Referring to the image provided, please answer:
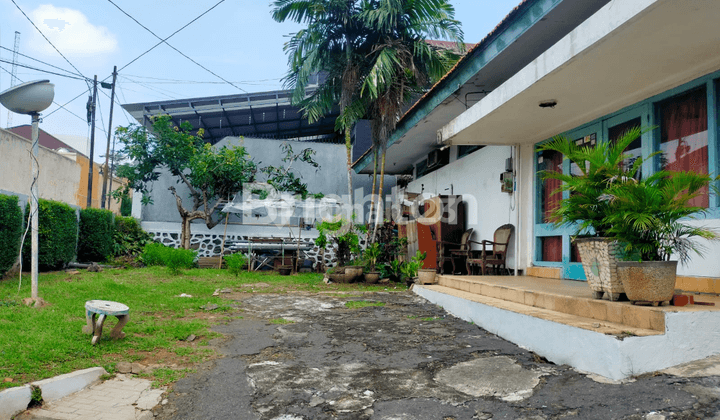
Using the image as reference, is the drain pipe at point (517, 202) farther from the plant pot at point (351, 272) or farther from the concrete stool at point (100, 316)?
the concrete stool at point (100, 316)

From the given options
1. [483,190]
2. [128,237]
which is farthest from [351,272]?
[128,237]

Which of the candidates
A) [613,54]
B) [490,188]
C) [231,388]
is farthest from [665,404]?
[490,188]

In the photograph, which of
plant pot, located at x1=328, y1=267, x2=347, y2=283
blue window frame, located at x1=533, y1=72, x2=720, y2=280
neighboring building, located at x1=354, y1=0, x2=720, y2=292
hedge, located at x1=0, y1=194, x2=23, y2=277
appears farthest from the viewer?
plant pot, located at x1=328, y1=267, x2=347, y2=283

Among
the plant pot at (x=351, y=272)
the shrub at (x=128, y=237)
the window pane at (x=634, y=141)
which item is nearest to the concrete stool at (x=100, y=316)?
the window pane at (x=634, y=141)

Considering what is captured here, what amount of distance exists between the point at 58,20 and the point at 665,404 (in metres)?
15.4

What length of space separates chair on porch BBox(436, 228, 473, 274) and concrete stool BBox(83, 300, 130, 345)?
18.8ft

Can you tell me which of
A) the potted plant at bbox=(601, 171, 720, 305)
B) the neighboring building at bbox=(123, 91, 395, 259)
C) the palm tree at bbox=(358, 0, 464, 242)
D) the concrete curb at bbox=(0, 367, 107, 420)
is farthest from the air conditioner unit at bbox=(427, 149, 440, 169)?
the concrete curb at bbox=(0, 367, 107, 420)

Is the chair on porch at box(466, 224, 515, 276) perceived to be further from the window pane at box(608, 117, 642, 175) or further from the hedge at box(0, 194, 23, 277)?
the hedge at box(0, 194, 23, 277)

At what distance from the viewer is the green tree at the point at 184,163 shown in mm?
14062

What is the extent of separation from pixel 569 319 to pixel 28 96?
248 inches

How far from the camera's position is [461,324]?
17.3ft

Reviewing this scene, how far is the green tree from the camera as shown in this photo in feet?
46.1

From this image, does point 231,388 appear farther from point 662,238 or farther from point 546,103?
point 546,103

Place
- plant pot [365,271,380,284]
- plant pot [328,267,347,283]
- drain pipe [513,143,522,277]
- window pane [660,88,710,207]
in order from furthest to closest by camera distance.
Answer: plant pot [328,267,347,283]
plant pot [365,271,380,284]
drain pipe [513,143,522,277]
window pane [660,88,710,207]
